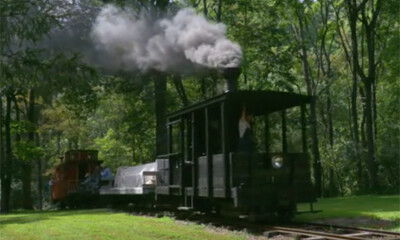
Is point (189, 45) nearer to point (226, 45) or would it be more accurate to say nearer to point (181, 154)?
point (226, 45)

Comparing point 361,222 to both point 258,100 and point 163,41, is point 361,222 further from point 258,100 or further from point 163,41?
point 163,41

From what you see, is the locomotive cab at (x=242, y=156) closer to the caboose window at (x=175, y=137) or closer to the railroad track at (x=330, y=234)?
the caboose window at (x=175, y=137)

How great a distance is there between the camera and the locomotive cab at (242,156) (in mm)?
11188

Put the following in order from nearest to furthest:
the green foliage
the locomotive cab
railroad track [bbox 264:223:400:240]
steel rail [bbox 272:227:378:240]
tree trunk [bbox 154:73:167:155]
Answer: steel rail [bbox 272:227:378:240] → railroad track [bbox 264:223:400:240] → the locomotive cab → tree trunk [bbox 154:73:167:155] → the green foliage

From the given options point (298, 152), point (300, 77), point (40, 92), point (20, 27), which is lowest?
point (298, 152)

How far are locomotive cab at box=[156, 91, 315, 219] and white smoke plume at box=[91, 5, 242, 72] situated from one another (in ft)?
5.19

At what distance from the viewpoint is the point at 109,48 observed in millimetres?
17422

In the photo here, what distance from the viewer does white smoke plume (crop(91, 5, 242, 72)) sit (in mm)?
14082

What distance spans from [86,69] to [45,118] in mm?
27464

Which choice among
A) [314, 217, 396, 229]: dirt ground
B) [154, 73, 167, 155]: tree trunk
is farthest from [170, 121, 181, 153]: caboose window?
[154, 73, 167, 155]: tree trunk

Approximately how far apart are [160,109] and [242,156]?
14804 millimetres

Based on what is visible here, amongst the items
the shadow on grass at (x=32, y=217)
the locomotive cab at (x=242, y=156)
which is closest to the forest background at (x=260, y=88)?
the shadow on grass at (x=32, y=217)

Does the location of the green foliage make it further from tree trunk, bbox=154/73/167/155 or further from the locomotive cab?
the locomotive cab

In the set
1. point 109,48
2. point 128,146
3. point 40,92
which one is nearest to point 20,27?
point 40,92
